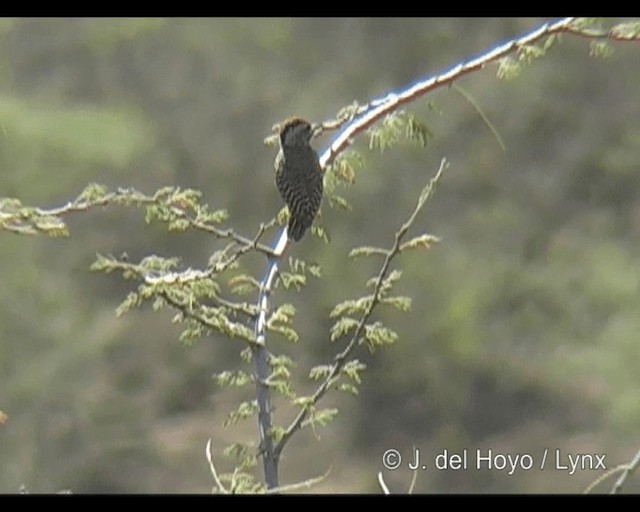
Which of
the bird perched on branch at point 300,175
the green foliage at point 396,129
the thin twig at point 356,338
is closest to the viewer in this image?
the thin twig at point 356,338

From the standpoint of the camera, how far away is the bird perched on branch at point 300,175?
4.00 feet

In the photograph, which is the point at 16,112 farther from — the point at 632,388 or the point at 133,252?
the point at 632,388

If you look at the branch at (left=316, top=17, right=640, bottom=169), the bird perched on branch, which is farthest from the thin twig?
the bird perched on branch

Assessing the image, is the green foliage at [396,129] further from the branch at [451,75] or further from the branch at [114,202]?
the branch at [114,202]

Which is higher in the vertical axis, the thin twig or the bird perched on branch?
the bird perched on branch

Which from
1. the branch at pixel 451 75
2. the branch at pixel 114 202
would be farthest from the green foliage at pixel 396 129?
the branch at pixel 114 202

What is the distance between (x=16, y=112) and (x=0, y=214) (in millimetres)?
1946

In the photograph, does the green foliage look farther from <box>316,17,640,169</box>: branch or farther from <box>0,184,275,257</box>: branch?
<box>0,184,275,257</box>: branch

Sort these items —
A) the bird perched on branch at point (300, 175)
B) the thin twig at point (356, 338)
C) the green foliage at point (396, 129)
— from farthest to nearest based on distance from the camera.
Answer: the bird perched on branch at point (300, 175) → the green foliage at point (396, 129) → the thin twig at point (356, 338)

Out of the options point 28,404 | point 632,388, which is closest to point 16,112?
point 28,404

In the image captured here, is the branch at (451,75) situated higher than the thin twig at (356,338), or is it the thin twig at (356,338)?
the branch at (451,75)

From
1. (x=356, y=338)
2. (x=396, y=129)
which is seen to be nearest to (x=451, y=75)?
(x=396, y=129)

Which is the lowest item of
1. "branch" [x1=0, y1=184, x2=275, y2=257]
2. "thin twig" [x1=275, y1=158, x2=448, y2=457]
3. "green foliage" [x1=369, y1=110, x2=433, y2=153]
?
"thin twig" [x1=275, y1=158, x2=448, y2=457]

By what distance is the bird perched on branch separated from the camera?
4.00ft
